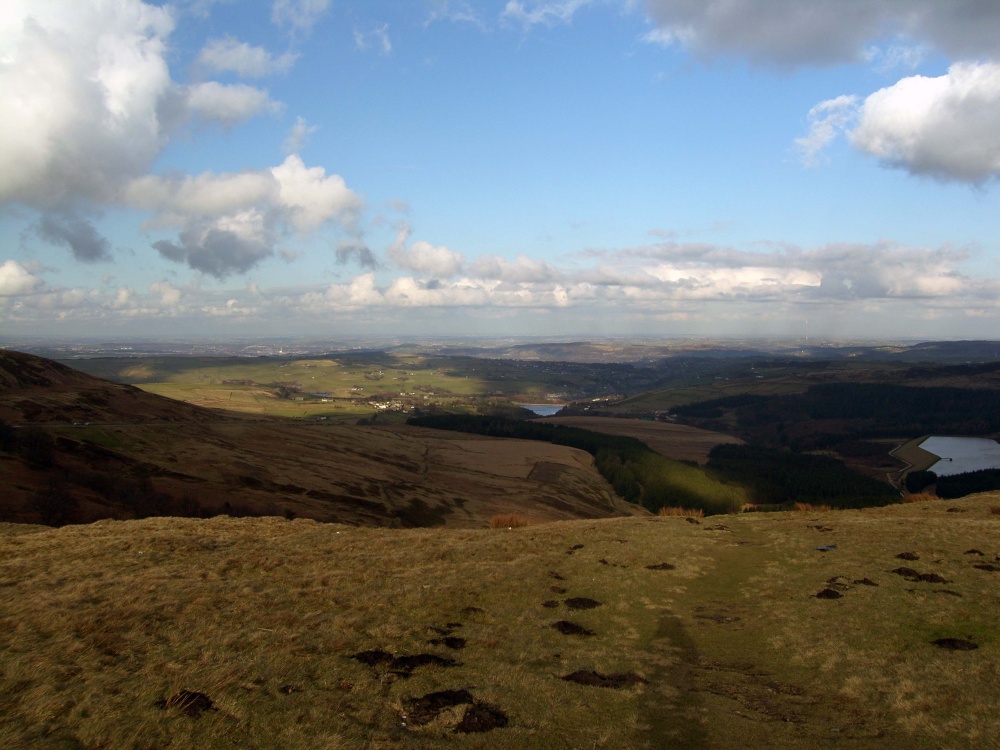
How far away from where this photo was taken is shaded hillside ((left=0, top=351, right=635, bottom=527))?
59.8 meters

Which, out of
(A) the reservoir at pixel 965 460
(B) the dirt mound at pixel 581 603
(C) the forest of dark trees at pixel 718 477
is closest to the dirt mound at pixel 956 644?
(B) the dirt mound at pixel 581 603

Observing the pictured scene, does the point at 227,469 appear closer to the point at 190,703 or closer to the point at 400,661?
the point at 400,661

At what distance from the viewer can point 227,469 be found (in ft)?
265

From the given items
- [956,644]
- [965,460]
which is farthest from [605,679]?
[965,460]

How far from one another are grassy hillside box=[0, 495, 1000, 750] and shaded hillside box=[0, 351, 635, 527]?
91.0ft

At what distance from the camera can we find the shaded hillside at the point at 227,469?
59.8m

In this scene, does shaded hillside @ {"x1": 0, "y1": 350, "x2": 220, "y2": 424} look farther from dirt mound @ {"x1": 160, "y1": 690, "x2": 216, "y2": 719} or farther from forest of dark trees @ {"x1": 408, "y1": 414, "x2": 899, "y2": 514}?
forest of dark trees @ {"x1": 408, "y1": 414, "x2": 899, "y2": 514}

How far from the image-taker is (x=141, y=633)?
1806cm

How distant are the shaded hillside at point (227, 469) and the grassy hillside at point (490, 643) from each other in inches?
1092

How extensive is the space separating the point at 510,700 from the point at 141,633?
11740 millimetres

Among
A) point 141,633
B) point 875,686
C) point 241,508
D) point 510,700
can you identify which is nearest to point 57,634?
point 141,633

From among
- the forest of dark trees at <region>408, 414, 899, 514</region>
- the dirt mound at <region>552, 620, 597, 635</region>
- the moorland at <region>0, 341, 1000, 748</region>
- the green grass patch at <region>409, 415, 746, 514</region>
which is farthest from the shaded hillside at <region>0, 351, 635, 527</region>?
the dirt mound at <region>552, 620, 597, 635</region>

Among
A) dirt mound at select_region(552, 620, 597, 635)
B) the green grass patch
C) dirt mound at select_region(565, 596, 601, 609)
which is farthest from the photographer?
the green grass patch

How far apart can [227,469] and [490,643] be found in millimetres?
71485
